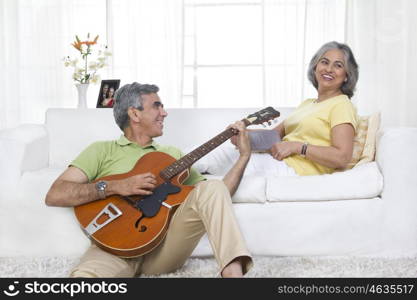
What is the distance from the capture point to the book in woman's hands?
291 centimetres

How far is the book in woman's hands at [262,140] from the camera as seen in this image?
2906 mm

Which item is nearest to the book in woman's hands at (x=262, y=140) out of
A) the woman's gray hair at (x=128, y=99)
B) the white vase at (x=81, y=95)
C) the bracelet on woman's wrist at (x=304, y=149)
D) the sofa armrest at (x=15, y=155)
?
the bracelet on woman's wrist at (x=304, y=149)

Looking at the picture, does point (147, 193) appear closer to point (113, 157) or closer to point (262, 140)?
point (113, 157)

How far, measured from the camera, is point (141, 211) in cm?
221

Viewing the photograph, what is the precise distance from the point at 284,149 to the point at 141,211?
2.78ft

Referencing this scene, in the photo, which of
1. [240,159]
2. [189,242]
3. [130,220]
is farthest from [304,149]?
[130,220]

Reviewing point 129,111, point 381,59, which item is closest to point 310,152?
point 129,111

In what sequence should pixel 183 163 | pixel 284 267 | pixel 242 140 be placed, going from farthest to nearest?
1. pixel 284 267
2. pixel 242 140
3. pixel 183 163

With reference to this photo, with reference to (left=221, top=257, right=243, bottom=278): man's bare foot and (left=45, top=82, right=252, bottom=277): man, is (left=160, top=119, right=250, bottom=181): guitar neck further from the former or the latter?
(left=221, top=257, right=243, bottom=278): man's bare foot

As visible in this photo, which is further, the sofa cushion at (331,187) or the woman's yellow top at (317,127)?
the woman's yellow top at (317,127)

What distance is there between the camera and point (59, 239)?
2.71m

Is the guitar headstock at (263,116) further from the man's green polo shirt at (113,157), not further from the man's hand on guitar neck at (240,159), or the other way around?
the man's green polo shirt at (113,157)

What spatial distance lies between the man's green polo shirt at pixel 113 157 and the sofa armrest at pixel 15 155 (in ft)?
1.75

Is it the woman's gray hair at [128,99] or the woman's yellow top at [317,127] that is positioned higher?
the woman's gray hair at [128,99]
